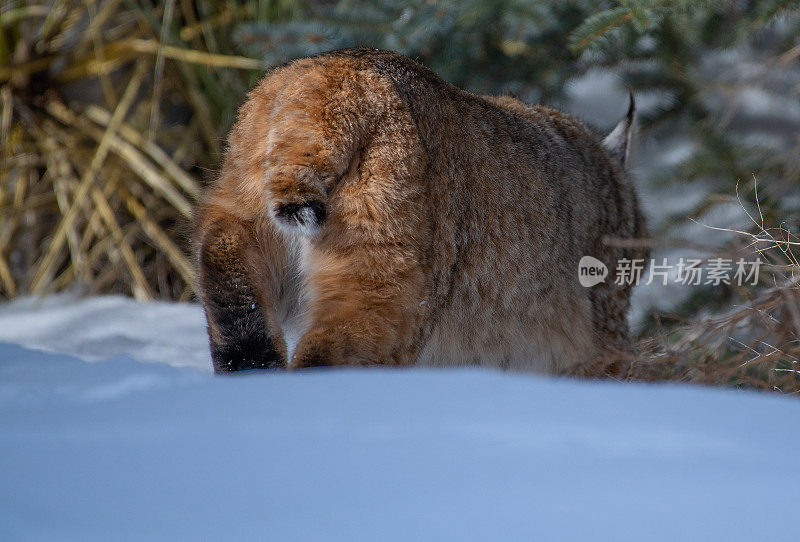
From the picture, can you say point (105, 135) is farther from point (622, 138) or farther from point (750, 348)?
point (750, 348)

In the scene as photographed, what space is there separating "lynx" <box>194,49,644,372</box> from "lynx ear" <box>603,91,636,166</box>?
1052 millimetres

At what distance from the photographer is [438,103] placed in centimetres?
238

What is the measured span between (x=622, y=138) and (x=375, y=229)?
1991 mm

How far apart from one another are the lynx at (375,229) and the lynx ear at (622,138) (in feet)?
3.45

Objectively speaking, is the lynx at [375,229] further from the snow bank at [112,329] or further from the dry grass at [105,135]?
the dry grass at [105,135]

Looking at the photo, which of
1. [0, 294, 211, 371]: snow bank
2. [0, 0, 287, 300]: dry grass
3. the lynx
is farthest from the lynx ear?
[0, 0, 287, 300]: dry grass

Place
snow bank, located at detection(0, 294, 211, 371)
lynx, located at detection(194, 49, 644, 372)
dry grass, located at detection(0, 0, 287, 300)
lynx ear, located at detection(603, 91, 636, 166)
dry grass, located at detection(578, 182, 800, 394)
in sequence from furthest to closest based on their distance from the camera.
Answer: dry grass, located at detection(0, 0, 287, 300) → lynx ear, located at detection(603, 91, 636, 166) → snow bank, located at detection(0, 294, 211, 371) → dry grass, located at detection(578, 182, 800, 394) → lynx, located at detection(194, 49, 644, 372)

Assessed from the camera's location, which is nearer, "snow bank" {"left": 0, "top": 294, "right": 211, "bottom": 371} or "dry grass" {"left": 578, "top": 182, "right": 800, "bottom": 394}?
"dry grass" {"left": 578, "top": 182, "right": 800, "bottom": 394}

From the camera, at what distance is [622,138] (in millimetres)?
3740

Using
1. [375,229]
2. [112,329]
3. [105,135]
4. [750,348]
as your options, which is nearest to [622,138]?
[750,348]

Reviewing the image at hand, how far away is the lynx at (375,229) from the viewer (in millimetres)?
A: 2086

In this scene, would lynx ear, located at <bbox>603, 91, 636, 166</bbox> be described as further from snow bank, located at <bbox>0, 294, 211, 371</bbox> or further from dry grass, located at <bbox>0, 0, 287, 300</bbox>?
dry grass, located at <bbox>0, 0, 287, 300</bbox>

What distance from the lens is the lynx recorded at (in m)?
2.09

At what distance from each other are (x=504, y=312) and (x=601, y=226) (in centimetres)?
87
